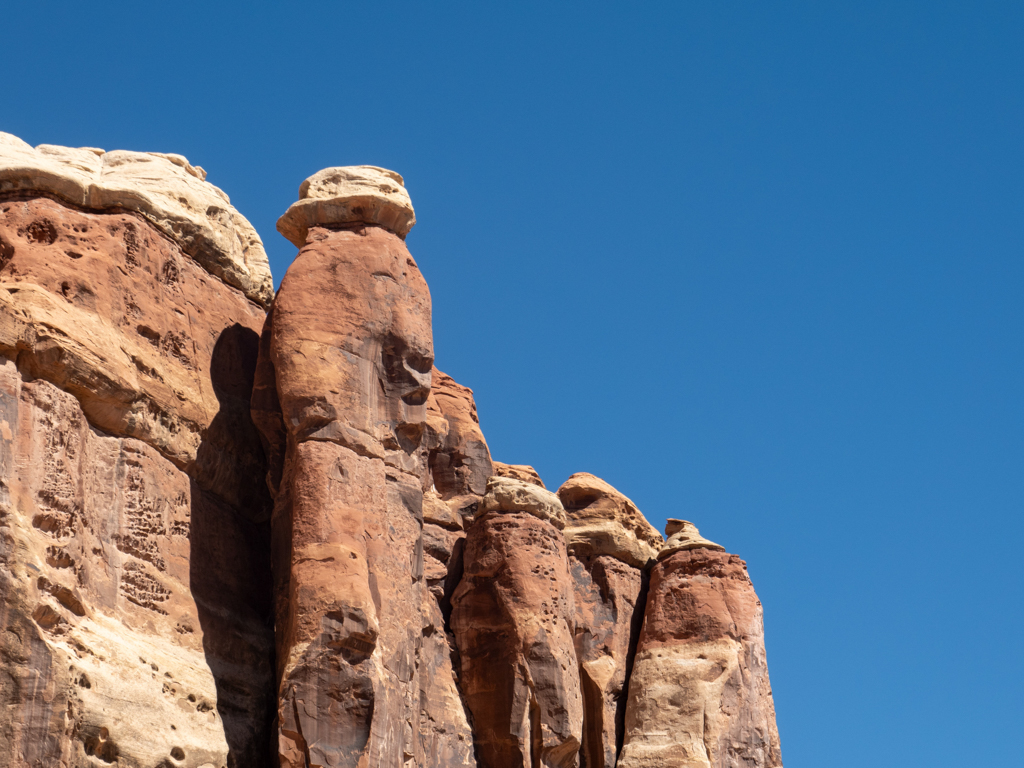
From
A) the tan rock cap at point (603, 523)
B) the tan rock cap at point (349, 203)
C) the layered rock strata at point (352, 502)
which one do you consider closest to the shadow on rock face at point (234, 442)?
the layered rock strata at point (352, 502)

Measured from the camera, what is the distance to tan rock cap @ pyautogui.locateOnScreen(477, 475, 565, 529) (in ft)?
90.3

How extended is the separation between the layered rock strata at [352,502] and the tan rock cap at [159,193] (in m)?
1.03

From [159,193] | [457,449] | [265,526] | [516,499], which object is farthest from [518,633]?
[159,193]

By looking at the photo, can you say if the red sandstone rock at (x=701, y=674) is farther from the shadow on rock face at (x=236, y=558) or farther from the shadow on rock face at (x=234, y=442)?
the shadow on rock face at (x=234, y=442)

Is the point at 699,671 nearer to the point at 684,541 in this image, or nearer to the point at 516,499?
the point at 684,541

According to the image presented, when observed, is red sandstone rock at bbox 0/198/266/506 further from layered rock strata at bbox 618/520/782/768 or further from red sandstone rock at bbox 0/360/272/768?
layered rock strata at bbox 618/520/782/768

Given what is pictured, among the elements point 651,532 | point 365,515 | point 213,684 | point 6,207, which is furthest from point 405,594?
point 651,532

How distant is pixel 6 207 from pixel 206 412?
368cm

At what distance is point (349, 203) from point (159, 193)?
260 cm

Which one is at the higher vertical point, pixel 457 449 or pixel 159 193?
pixel 159 193

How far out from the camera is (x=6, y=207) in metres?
23.1

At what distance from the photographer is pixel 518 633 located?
26531mm

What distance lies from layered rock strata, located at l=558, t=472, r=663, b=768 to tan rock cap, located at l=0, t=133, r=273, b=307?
7.53 metres

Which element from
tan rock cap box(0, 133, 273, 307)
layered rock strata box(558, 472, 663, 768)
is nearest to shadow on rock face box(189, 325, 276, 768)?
tan rock cap box(0, 133, 273, 307)
